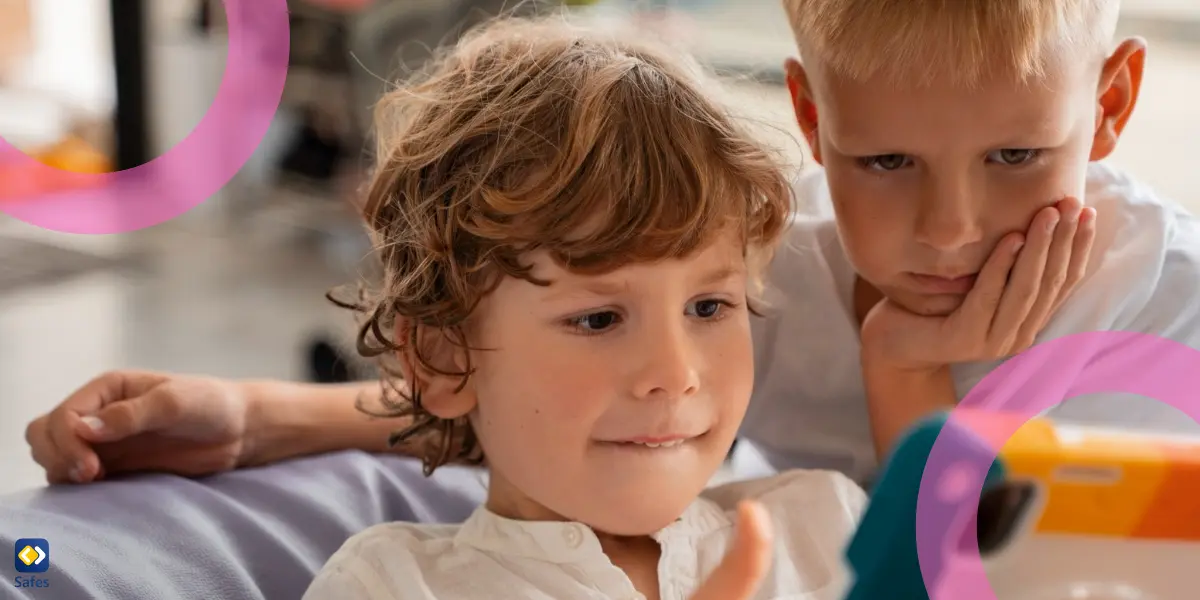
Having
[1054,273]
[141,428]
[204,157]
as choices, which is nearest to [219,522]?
[141,428]

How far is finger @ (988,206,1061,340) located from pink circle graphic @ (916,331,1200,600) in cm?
2

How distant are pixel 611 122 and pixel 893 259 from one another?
20cm

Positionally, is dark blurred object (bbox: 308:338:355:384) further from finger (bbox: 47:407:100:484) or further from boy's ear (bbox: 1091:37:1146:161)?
boy's ear (bbox: 1091:37:1146:161)

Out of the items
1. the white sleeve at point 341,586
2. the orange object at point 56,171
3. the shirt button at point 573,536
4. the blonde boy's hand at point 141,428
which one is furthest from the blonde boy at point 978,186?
the orange object at point 56,171

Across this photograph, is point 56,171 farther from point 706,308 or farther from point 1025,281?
point 1025,281

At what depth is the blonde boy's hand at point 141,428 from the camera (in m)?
0.88

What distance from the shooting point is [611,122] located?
708 millimetres

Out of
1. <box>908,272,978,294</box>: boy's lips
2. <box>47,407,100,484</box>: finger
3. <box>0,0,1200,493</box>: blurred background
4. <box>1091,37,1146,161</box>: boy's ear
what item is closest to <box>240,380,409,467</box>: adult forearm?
<box>47,407,100,484</box>: finger

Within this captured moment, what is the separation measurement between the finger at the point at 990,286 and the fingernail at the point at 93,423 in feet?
1.98

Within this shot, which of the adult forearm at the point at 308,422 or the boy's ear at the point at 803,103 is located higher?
the boy's ear at the point at 803,103

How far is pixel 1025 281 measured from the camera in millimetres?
742

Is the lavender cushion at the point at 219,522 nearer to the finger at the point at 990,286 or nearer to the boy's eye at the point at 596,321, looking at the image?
the boy's eye at the point at 596,321

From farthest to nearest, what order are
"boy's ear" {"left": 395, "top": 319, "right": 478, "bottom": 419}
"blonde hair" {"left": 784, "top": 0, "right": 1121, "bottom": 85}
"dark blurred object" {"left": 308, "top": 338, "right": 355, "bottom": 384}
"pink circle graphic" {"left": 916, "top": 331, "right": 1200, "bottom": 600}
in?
1. "dark blurred object" {"left": 308, "top": 338, "right": 355, "bottom": 384}
2. "boy's ear" {"left": 395, "top": 319, "right": 478, "bottom": 419}
3. "blonde hair" {"left": 784, "top": 0, "right": 1121, "bottom": 85}
4. "pink circle graphic" {"left": 916, "top": 331, "right": 1200, "bottom": 600}

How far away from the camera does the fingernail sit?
0.88 m
